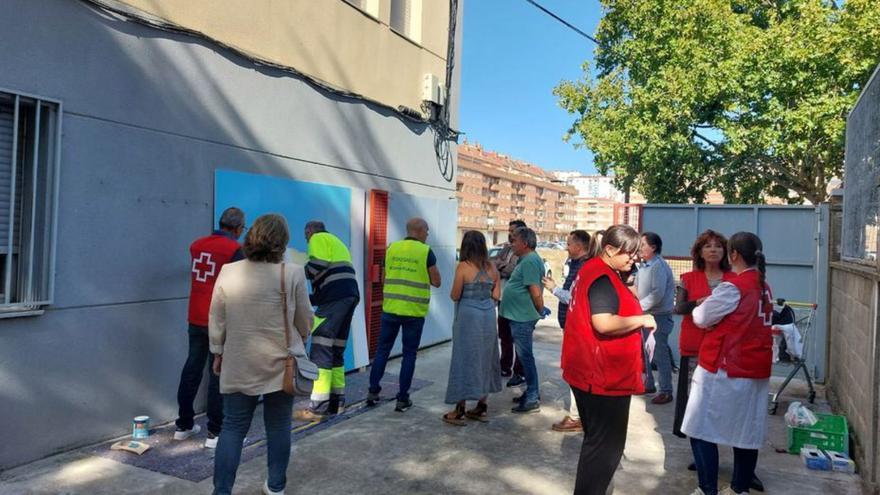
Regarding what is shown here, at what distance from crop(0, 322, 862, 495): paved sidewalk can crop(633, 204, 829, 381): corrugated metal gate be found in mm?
2532

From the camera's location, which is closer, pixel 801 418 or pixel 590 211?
pixel 801 418

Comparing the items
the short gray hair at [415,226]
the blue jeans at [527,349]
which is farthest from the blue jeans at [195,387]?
the blue jeans at [527,349]

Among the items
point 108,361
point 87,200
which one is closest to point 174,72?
point 87,200

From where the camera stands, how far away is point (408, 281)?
5.44 metres

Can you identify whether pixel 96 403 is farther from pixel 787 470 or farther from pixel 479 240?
pixel 787 470

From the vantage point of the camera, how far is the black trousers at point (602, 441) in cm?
305

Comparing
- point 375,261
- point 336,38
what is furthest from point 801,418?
point 336,38

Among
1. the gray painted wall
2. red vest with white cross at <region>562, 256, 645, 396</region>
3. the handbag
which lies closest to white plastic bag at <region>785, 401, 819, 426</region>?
red vest with white cross at <region>562, 256, 645, 396</region>

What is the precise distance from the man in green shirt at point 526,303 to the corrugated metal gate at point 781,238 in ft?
11.4

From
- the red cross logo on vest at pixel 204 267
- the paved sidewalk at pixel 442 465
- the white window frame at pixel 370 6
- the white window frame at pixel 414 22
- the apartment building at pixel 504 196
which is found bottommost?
the paved sidewalk at pixel 442 465

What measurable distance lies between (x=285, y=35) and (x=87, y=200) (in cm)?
269

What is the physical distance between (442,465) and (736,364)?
6.81 feet

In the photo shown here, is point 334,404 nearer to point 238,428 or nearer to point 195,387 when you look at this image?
point 195,387

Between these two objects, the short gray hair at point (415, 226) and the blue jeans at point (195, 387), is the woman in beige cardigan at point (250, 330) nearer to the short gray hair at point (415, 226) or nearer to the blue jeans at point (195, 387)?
the blue jeans at point (195, 387)
